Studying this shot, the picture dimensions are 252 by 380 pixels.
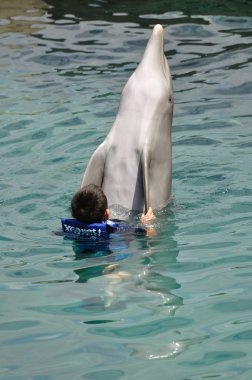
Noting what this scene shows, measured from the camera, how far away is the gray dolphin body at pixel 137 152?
8516 millimetres

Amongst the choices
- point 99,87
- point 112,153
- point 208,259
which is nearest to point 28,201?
point 112,153

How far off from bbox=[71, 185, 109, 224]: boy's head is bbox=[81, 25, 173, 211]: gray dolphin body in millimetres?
984

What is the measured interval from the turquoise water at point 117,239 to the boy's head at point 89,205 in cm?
31

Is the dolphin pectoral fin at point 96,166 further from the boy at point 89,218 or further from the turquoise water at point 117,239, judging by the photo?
the boy at point 89,218

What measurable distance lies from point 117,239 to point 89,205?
0.50 metres

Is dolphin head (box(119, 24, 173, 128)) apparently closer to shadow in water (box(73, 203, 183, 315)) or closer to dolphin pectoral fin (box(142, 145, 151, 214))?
dolphin pectoral fin (box(142, 145, 151, 214))

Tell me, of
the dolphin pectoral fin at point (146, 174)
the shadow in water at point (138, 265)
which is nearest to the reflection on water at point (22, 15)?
the dolphin pectoral fin at point (146, 174)

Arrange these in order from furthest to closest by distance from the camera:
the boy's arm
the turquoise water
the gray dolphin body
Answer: the gray dolphin body
the boy's arm
the turquoise water

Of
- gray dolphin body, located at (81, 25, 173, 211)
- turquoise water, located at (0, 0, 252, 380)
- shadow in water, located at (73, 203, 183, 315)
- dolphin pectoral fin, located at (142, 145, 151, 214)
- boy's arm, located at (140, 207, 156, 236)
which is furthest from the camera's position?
gray dolphin body, located at (81, 25, 173, 211)

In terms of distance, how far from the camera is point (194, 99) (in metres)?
12.1

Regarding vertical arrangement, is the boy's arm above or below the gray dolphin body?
below

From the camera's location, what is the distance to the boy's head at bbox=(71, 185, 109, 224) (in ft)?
24.3

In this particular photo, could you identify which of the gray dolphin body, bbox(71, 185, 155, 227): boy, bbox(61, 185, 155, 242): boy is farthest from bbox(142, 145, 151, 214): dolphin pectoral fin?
bbox(71, 185, 155, 227): boy

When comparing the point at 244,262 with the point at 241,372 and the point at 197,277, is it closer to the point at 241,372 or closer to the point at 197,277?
the point at 197,277
